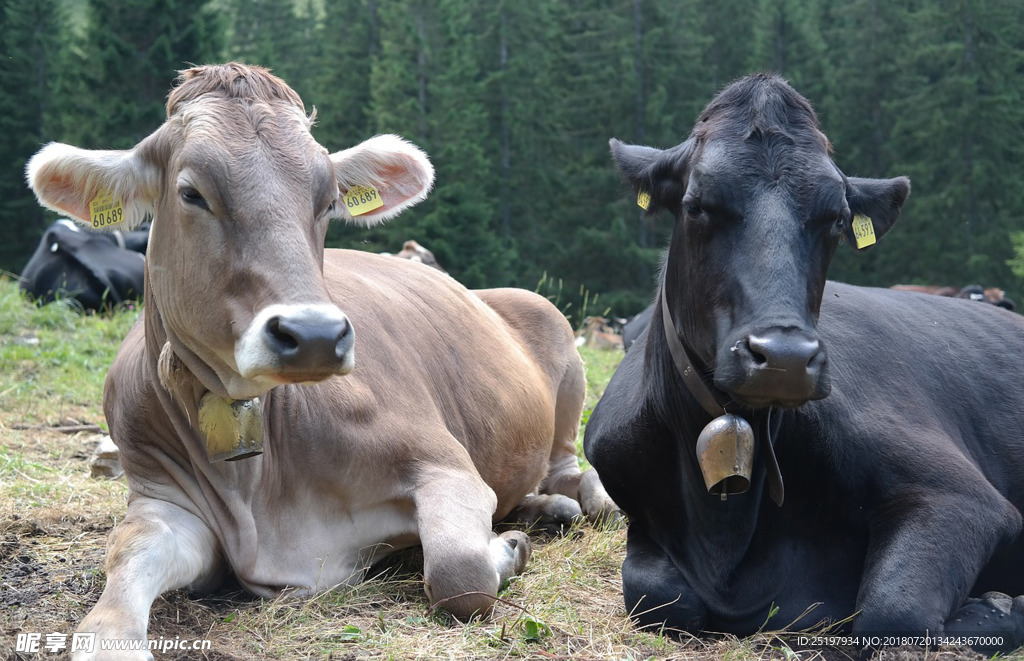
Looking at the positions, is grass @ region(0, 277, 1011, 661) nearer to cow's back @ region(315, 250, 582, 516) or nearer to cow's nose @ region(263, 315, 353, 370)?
cow's back @ region(315, 250, 582, 516)

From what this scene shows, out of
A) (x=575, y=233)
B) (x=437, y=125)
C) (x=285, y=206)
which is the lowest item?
(x=575, y=233)

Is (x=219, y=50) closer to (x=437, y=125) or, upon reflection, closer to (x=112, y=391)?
(x=437, y=125)

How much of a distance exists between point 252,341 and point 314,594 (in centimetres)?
113

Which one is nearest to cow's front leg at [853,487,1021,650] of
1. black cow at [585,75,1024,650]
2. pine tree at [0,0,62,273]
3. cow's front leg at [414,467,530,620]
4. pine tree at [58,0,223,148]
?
Result: black cow at [585,75,1024,650]

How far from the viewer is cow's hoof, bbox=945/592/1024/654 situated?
3238 mm

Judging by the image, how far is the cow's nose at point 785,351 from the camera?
2.93 metres

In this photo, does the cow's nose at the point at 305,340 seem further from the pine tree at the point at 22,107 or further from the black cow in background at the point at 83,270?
the pine tree at the point at 22,107

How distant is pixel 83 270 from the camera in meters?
11.6

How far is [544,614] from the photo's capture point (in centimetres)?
365

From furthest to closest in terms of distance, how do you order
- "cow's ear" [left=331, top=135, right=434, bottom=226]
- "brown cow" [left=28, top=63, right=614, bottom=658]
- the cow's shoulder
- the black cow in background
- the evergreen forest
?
1. the evergreen forest
2. the black cow in background
3. "cow's ear" [left=331, top=135, right=434, bottom=226]
4. the cow's shoulder
5. "brown cow" [left=28, top=63, right=614, bottom=658]

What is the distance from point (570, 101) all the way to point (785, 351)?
37.8 m

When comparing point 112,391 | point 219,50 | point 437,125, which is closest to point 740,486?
point 112,391

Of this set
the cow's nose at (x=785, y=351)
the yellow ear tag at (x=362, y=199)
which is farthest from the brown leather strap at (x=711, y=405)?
the yellow ear tag at (x=362, y=199)

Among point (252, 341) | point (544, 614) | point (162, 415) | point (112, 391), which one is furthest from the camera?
point (112, 391)
